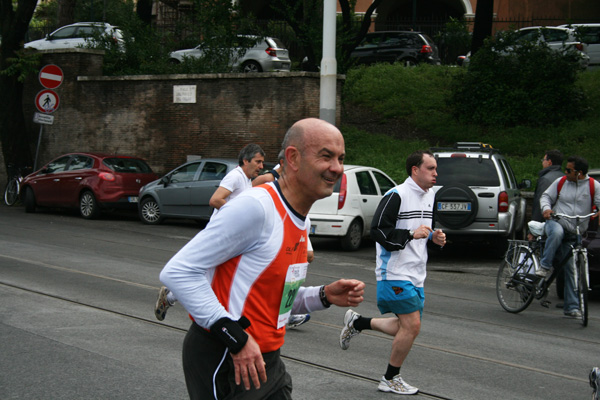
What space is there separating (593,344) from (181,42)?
67.0 ft

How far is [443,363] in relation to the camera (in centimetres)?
673

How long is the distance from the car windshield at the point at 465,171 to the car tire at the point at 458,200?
22.6 inches

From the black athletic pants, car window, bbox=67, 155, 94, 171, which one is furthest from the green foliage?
the black athletic pants

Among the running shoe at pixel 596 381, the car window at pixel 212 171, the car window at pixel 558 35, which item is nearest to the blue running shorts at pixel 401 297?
the running shoe at pixel 596 381

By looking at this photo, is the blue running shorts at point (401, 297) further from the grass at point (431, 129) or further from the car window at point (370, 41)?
the car window at point (370, 41)

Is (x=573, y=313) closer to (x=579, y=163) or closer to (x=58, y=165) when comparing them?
(x=579, y=163)

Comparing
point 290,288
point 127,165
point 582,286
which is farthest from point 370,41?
point 290,288

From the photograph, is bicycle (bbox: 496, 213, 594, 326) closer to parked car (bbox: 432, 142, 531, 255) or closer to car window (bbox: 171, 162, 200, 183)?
parked car (bbox: 432, 142, 531, 255)

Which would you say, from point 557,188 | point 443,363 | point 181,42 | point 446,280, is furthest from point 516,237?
point 181,42

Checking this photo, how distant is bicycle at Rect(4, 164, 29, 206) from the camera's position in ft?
72.8

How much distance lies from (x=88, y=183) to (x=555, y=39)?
17998mm

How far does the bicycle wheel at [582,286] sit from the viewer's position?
8609mm

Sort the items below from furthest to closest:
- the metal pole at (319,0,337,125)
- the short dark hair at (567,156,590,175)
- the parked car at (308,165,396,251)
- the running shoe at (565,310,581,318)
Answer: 1. the metal pole at (319,0,337,125)
2. the parked car at (308,165,396,251)
3. the short dark hair at (567,156,590,175)
4. the running shoe at (565,310,581,318)

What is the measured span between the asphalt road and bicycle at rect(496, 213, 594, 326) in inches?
7.5
